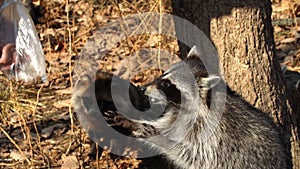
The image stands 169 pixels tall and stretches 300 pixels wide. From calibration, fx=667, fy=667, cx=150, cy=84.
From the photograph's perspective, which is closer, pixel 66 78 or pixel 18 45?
pixel 18 45

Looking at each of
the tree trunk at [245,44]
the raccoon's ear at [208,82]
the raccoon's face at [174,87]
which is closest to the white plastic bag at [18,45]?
the raccoon's face at [174,87]

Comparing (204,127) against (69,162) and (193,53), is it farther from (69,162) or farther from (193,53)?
(69,162)

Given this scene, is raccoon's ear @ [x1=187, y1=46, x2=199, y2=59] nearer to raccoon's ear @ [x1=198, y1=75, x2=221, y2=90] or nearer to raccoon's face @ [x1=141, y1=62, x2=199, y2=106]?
raccoon's face @ [x1=141, y1=62, x2=199, y2=106]

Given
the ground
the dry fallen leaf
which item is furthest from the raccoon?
the dry fallen leaf

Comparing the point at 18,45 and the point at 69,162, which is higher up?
the point at 18,45

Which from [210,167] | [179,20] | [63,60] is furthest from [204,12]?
[63,60]

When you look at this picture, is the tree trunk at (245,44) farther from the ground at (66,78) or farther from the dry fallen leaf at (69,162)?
the dry fallen leaf at (69,162)

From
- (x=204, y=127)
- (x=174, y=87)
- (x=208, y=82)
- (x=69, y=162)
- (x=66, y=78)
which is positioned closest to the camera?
(x=208, y=82)

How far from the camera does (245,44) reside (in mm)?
5051

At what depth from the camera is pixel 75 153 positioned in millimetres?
6180

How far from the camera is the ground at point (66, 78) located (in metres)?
6.10

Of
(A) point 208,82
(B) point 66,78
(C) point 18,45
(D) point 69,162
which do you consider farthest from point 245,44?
(B) point 66,78

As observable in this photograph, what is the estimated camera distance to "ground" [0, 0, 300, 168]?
20.0 ft

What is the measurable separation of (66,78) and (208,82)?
3.43 m
